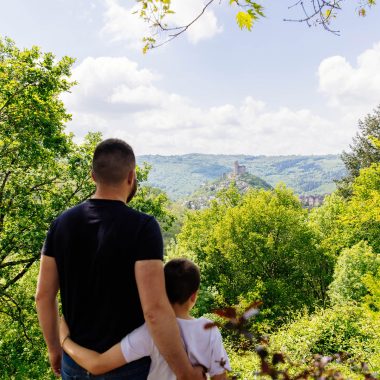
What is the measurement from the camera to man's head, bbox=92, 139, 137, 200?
2.53 metres

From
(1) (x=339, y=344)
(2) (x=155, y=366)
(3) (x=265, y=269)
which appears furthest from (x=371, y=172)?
(2) (x=155, y=366)

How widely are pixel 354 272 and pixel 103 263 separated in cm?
2455

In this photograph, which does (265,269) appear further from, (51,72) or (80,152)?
(51,72)

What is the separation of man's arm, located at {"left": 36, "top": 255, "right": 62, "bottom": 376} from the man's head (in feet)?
2.04

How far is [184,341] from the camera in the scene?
8.26ft

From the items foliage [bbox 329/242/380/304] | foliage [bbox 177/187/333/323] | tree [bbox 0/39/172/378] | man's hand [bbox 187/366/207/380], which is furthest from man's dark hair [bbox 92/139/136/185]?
foliage [bbox 177/187/333/323]

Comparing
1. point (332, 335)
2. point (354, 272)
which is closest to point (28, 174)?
point (332, 335)

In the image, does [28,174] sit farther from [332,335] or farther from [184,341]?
[332,335]

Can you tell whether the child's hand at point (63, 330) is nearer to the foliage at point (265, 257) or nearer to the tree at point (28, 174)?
the tree at point (28, 174)

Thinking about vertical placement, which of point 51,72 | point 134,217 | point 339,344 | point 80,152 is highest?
point 51,72

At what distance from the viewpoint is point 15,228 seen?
443 inches

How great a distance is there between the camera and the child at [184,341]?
2371 millimetres

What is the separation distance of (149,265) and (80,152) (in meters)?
11.8

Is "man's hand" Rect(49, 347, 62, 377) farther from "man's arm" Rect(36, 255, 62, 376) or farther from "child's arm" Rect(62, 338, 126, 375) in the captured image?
"child's arm" Rect(62, 338, 126, 375)
